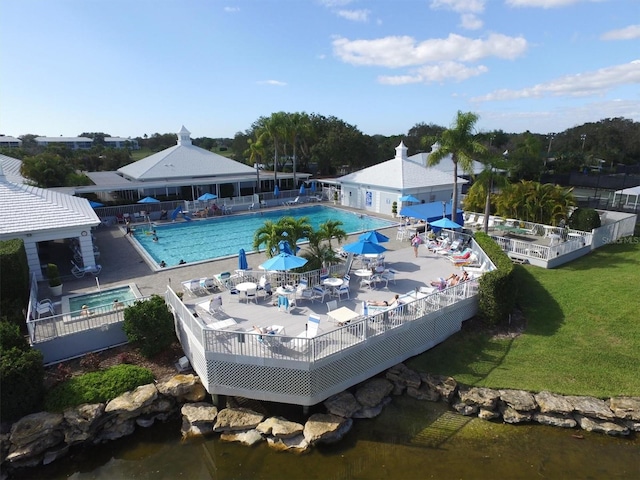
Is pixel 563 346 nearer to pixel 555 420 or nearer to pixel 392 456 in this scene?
pixel 555 420

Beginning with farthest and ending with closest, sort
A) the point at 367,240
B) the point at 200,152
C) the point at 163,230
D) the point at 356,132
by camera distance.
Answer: the point at 356,132, the point at 200,152, the point at 163,230, the point at 367,240

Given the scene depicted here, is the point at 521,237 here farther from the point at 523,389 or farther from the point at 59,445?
the point at 59,445

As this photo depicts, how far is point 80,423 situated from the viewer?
34.9 ft

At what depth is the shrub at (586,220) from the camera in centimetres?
2272

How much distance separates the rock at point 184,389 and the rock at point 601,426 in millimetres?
11083

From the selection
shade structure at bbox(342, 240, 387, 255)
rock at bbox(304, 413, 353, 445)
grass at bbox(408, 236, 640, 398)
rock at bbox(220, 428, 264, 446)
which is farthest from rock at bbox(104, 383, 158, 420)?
shade structure at bbox(342, 240, 387, 255)

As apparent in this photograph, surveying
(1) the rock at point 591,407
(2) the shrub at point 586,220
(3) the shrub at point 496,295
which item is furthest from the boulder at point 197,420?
(2) the shrub at point 586,220

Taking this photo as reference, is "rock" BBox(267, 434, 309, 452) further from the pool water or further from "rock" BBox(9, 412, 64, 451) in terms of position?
the pool water

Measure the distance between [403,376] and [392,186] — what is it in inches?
907

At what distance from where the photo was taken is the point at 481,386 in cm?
1202

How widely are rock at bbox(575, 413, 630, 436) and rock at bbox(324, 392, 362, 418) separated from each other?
20.8 ft

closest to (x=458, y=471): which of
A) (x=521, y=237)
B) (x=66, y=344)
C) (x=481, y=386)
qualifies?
(x=481, y=386)

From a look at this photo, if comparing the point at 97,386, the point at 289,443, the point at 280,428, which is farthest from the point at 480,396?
the point at 97,386

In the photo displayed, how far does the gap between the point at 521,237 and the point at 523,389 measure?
14624 millimetres
